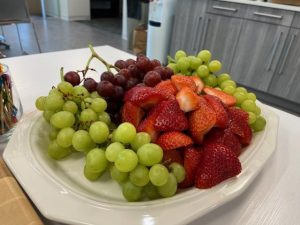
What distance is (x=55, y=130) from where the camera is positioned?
20.2 inches

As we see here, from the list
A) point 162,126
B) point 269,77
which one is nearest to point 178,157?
point 162,126

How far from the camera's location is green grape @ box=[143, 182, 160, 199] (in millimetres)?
418

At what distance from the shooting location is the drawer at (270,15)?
2.00 metres

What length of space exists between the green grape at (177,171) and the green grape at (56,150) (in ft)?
0.72

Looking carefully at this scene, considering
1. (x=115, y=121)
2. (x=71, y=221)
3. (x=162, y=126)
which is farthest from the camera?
(x=115, y=121)

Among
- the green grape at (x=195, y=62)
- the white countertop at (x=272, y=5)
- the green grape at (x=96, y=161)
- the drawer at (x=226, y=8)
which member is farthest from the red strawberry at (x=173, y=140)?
the drawer at (x=226, y=8)

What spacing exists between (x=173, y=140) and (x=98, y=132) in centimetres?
13

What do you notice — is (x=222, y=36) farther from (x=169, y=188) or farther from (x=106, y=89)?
(x=169, y=188)

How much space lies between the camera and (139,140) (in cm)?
42

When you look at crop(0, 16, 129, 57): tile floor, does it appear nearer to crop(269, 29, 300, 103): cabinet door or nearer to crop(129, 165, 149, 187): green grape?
crop(269, 29, 300, 103): cabinet door

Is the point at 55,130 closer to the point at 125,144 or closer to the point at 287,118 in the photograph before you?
the point at 125,144

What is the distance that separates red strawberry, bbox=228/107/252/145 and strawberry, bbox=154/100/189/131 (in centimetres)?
11

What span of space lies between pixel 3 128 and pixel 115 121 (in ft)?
0.79

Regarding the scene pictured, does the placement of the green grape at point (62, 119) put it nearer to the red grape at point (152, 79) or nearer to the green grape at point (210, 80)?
the red grape at point (152, 79)
